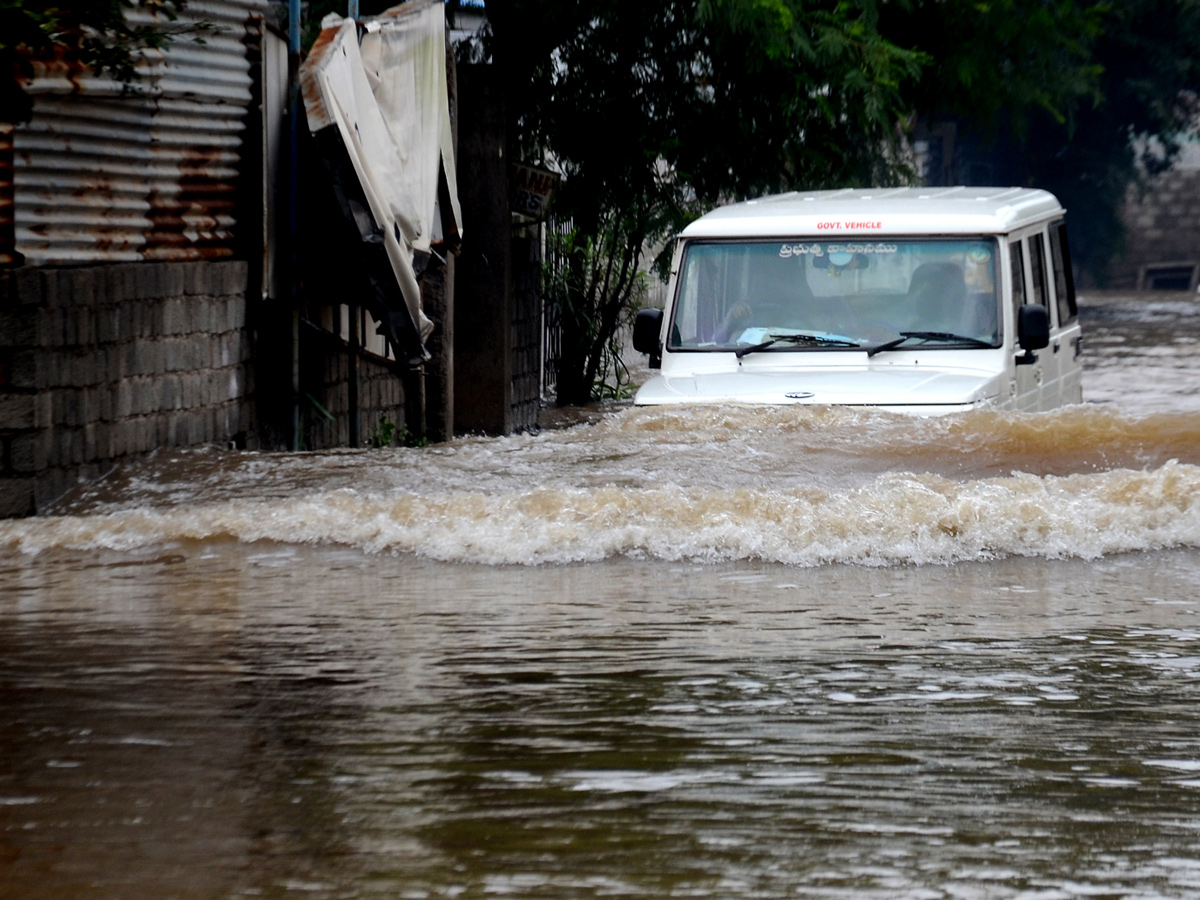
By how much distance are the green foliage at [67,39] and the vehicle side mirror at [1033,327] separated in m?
4.00

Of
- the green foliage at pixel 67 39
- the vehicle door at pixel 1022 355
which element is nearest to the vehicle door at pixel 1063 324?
the vehicle door at pixel 1022 355

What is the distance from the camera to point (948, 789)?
3717 mm

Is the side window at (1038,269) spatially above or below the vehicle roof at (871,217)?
below

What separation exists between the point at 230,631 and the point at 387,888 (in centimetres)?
230

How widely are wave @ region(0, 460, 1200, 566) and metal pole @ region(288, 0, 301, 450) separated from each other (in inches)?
95.6

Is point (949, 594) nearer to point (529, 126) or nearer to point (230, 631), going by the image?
point (230, 631)

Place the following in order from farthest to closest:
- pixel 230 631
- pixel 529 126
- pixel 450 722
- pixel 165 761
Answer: pixel 529 126, pixel 230 631, pixel 450 722, pixel 165 761

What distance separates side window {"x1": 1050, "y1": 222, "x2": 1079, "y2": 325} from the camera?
991 centimetres

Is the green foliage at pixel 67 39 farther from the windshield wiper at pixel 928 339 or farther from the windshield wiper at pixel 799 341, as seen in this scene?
the windshield wiper at pixel 928 339

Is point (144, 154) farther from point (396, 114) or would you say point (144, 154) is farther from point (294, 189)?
point (396, 114)

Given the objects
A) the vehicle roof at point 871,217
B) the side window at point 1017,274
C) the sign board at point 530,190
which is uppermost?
the sign board at point 530,190

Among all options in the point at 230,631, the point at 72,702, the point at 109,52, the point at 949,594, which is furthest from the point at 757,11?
the point at 72,702

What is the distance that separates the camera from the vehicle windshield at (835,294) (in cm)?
857

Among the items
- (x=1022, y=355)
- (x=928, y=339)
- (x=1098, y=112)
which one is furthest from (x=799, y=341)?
(x=1098, y=112)
